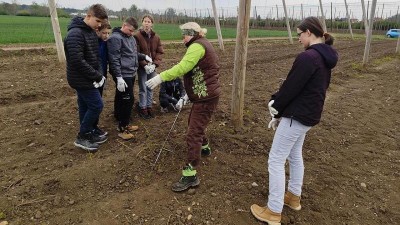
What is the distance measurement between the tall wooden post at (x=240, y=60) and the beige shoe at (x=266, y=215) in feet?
6.78

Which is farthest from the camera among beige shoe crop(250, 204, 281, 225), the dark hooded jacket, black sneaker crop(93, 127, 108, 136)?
black sneaker crop(93, 127, 108, 136)

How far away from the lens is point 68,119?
18.2ft

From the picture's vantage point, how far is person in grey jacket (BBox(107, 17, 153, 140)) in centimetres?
460

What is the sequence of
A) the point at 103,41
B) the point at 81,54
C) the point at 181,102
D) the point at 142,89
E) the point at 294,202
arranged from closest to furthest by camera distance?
the point at 294,202, the point at 81,54, the point at 181,102, the point at 103,41, the point at 142,89

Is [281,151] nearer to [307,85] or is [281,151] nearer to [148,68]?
[307,85]

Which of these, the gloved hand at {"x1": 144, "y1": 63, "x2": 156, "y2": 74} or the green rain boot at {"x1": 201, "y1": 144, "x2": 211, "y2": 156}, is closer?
the green rain boot at {"x1": 201, "y1": 144, "x2": 211, "y2": 156}

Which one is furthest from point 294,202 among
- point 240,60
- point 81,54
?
point 81,54

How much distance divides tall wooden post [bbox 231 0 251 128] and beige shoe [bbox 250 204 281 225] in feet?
6.78

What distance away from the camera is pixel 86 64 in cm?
392

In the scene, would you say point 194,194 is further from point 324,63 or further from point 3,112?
point 3,112

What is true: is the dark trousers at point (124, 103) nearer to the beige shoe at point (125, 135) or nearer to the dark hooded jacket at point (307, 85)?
the beige shoe at point (125, 135)

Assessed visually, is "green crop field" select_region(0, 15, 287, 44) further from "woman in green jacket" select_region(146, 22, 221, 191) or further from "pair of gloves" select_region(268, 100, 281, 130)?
"pair of gloves" select_region(268, 100, 281, 130)

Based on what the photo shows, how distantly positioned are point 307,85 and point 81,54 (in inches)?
101

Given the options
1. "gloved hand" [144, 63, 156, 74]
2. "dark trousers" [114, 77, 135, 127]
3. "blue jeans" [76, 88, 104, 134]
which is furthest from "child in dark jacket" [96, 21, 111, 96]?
"gloved hand" [144, 63, 156, 74]
